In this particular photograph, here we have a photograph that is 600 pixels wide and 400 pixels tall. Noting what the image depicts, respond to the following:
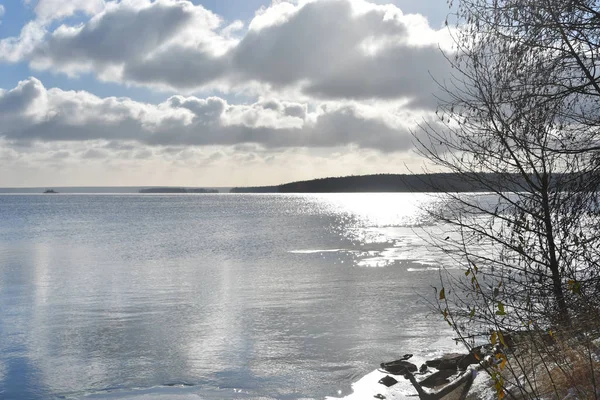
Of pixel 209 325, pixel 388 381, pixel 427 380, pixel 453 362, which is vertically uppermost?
pixel 453 362

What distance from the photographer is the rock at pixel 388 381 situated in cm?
1431

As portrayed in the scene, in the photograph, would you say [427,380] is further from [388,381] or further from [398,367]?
[398,367]

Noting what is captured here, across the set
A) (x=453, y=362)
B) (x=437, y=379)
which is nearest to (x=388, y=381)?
(x=437, y=379)

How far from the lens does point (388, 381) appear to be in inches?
569

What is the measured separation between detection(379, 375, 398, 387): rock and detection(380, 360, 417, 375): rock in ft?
1.91

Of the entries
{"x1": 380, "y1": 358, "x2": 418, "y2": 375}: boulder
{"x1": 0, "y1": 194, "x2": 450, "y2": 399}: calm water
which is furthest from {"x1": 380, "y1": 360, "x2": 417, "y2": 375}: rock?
{"x1": 0, "y1": 194, "x2": 450, "y2": 399}: calm water

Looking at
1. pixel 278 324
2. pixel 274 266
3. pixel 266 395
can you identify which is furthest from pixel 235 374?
pixel 274 266

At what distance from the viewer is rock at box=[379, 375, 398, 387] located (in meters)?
14.3

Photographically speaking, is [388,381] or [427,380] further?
[388,381]

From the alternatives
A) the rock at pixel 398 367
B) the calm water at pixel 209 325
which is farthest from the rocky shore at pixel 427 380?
the calm water at pixel 209 325

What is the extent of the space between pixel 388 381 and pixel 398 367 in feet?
3.57

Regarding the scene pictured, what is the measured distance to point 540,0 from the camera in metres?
8.86

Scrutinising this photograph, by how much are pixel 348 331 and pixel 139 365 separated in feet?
24.8

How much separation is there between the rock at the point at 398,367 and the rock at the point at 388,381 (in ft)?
1.91
